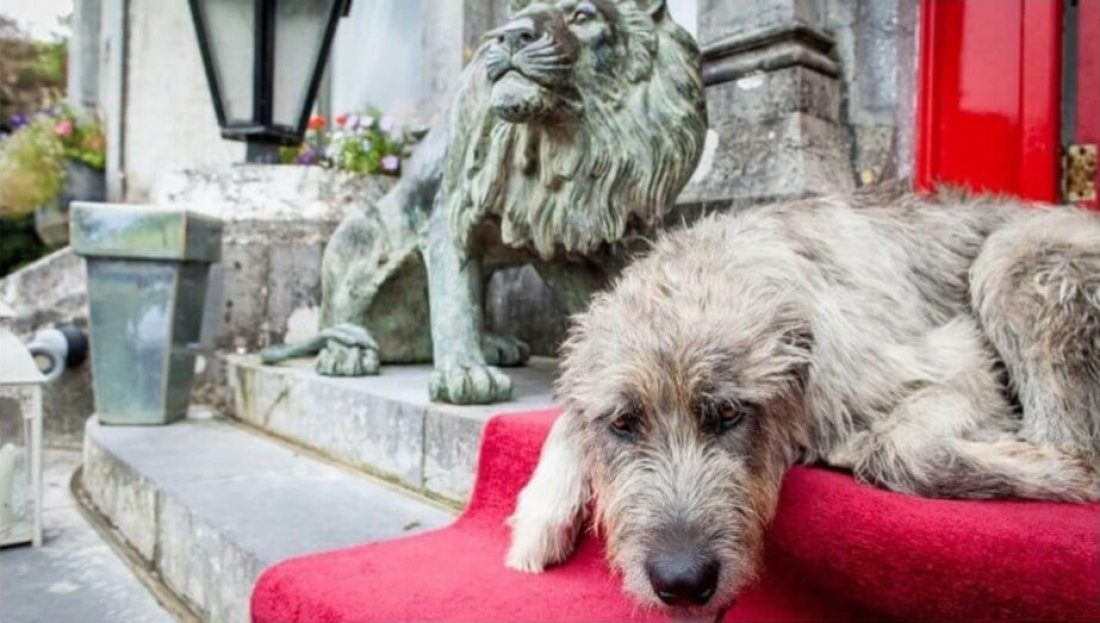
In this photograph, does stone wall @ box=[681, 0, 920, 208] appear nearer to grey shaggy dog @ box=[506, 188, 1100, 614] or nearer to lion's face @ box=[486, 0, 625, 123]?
lion's face @ box=[486, 0, 625, 123]

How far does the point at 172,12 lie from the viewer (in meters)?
7.11

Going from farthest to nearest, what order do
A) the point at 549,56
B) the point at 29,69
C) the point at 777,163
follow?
1. the point at 29,69
2. the point at 777,163
3. the point at 549,56

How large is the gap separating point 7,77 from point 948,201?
14900mm

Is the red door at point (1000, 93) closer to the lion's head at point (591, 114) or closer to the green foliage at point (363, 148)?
the lion's head at point (591, 114)

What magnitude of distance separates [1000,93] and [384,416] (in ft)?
8.67

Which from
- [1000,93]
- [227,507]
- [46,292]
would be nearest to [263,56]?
[227,507]

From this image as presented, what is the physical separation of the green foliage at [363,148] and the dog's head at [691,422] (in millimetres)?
4173

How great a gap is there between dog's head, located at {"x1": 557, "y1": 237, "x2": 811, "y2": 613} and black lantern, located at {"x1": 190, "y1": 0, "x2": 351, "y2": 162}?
302cm

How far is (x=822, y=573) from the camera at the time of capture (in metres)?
1.58

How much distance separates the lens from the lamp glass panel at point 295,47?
405cm

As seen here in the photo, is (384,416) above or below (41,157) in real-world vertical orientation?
below

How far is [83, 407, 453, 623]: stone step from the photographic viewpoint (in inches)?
91.2

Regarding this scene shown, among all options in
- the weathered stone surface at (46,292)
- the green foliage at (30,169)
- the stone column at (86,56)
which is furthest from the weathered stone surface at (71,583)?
the stone column at (86,56)

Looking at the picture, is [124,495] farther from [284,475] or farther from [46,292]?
[46,292]
